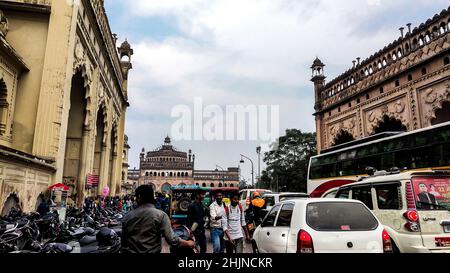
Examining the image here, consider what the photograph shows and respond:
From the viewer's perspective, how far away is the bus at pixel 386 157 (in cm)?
1055

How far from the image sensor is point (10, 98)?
519 inches

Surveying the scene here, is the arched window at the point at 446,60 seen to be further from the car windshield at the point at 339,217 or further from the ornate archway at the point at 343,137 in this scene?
the car windshield at the point at 339,217

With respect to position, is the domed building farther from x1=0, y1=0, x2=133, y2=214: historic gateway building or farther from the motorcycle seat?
the motorcycle seat

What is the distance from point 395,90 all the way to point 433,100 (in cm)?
350

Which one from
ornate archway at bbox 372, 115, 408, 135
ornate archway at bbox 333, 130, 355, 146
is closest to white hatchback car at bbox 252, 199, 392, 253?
ornate archway at bbox 372, 115, 408, 135

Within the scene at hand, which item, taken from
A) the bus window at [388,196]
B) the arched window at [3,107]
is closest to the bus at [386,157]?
the bus window at [388,196]

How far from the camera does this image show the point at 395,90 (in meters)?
23.9

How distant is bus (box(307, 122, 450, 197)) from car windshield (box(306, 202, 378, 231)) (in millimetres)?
3574

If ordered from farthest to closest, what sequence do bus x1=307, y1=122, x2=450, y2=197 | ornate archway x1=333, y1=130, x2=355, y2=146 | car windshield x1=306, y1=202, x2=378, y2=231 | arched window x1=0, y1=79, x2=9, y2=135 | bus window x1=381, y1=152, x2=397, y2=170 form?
ornate archway x1=333, y1=130, x2=355, y2=146, arched window x1=0, y1=79, x2=9, y2=135, bus window x1=381, y1=152, x2=397, y2=170, bus x1=307, y1=122, x2=450, y2=197, car windshield x1=306, y1=202, x2=378, y2=231

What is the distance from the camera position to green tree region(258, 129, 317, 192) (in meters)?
43.5

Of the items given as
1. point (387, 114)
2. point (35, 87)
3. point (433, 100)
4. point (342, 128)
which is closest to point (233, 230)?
point (35, 87)
